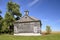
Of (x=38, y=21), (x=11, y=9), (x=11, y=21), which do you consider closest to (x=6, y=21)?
(x=11, y=21)

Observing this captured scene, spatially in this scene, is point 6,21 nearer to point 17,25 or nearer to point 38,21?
point 17,25

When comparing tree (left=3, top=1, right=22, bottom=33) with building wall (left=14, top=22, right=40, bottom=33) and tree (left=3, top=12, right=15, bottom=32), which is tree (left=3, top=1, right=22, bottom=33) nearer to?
tree (left=3, top=12, right=15, bottom=32)

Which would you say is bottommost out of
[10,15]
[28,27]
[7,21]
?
[28,27]

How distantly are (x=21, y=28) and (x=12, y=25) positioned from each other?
219 inches

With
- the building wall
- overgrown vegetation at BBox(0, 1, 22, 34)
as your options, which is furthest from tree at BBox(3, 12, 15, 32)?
the building wall

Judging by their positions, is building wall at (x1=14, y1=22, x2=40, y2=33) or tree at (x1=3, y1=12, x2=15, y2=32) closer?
building wall at (x1=14, y1=22, x2=40, y2=33)

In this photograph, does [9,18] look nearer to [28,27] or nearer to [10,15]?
[10,15]

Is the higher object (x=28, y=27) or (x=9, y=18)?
(x=9, y=18)

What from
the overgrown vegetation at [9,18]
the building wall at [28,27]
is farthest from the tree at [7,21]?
the building wall at [28,27]

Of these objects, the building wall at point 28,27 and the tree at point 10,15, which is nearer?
the building wall at point 28,27

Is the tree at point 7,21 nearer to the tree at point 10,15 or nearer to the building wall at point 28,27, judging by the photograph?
the tree at point 10,15

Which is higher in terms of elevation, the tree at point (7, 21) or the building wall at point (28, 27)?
the tree at point (7, 21)

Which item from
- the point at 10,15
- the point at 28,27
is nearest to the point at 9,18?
the point at 10,15

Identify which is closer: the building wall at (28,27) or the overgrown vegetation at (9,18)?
the building wall at (28,27)
